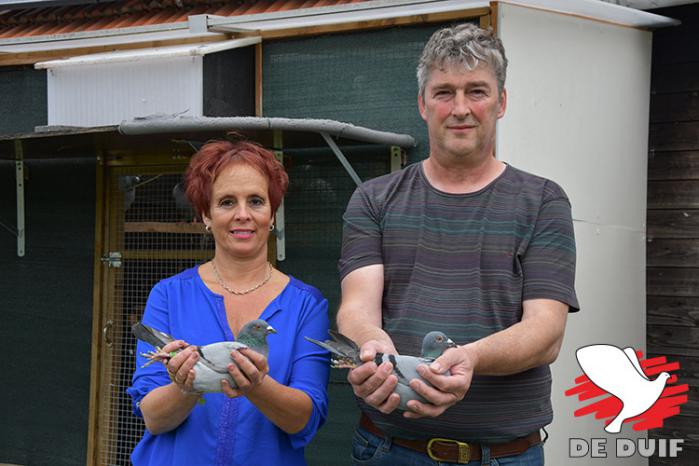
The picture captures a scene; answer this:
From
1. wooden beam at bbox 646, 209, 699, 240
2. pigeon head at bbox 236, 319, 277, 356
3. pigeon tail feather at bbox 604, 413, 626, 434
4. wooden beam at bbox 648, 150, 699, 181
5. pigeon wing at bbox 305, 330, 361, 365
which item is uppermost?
wooden beam at bbox 648, 150, 699, 181

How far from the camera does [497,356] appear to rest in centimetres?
201

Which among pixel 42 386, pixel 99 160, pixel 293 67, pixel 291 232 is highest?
pixel 293 67

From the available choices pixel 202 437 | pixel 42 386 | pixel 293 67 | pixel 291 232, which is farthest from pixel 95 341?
pixel 202 437

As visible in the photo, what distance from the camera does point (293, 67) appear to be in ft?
13.4

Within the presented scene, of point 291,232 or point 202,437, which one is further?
point 291,232

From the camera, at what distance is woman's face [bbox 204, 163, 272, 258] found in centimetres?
224

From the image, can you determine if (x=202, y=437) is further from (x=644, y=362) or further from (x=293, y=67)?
(x=644, y=362)

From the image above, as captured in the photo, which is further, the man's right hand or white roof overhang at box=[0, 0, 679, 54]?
white roof overhang at box=[0, 0, 679, 54]

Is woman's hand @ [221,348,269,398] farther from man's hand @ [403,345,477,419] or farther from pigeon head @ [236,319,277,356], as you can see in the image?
man's hand @ [403,345,477,419]

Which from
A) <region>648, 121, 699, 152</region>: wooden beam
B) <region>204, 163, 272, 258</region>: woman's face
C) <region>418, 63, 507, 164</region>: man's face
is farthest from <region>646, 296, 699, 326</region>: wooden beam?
<region>204, 163, 272, 258</region>: woman's face

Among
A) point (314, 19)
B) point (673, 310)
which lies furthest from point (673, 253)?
point (314, 19)

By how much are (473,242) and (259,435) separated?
0.71 m

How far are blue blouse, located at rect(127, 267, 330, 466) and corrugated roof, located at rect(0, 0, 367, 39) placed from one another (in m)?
2.34

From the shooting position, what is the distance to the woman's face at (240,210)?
7.34 ft
